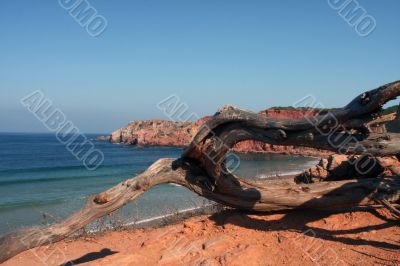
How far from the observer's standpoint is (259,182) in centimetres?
729

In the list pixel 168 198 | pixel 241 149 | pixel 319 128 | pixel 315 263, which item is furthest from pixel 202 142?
pixel 241 149

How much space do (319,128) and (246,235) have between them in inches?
87.7

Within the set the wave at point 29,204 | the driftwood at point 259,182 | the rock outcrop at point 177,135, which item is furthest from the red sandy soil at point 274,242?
the rock outcrop at point 177,135

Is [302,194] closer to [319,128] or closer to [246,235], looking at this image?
[246,235]

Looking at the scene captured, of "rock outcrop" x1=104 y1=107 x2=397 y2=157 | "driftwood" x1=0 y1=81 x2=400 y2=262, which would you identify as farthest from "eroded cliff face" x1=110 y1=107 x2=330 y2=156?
"driftwood" x1=0 y1=81 x2=400 y2=262

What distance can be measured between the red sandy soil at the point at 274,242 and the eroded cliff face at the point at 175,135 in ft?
149

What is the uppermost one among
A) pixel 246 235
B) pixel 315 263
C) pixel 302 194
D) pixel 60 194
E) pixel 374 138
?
pixel 374 138

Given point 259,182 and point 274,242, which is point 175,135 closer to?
point 259,182

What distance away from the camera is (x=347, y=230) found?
6.49 m

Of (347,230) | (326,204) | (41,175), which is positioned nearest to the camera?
(347,230)

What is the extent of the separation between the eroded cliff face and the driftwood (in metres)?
45.3

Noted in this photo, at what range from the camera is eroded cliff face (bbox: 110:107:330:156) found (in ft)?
187

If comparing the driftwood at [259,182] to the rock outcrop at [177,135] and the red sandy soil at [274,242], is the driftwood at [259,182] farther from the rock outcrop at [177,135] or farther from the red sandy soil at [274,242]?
the rock outcrop at [177,135]

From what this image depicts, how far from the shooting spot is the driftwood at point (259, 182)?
548 centimetres
